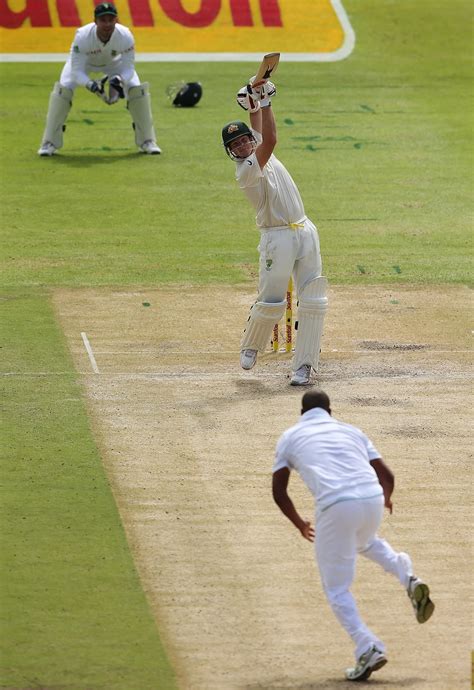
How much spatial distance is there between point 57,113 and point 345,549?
48.8 ft

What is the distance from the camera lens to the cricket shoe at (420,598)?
8.26 meters

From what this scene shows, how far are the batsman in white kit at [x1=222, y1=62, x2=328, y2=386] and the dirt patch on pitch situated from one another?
43 cm

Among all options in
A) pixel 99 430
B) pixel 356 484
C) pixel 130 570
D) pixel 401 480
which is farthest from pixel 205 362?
pixel 356 484

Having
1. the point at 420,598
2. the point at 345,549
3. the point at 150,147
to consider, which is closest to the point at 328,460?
the point at 345,549

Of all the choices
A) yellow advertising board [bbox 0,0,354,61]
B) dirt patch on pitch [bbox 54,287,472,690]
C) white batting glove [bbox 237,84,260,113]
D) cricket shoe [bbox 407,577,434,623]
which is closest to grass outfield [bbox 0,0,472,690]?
dirt patch on pitch [bbox 54,287,472,690]

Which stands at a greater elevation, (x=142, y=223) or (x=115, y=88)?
(x=115, y=88)

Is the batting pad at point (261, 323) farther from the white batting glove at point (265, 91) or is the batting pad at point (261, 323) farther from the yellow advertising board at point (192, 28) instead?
the yellow advertising board at point (192, 28)

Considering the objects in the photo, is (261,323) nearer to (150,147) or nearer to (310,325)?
(310,325)

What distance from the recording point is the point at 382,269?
17812 mm

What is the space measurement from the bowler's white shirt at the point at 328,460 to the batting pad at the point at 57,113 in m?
14.1

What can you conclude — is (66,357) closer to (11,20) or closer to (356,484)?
(356,484)

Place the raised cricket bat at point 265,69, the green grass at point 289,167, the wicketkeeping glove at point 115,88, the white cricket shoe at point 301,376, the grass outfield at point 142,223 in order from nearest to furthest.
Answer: the grass outfield at point 142,223, the raised cricket bat at point 265,69, the white cricket shoe at point 301,376, the green grass at point 289,167, the wicketkeeping glove at point 115,88

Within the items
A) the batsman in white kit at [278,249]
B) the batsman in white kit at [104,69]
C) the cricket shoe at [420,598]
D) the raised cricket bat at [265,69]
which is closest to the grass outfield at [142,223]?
the batsman in white kit at [104,69]

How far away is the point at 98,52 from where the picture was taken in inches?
846
